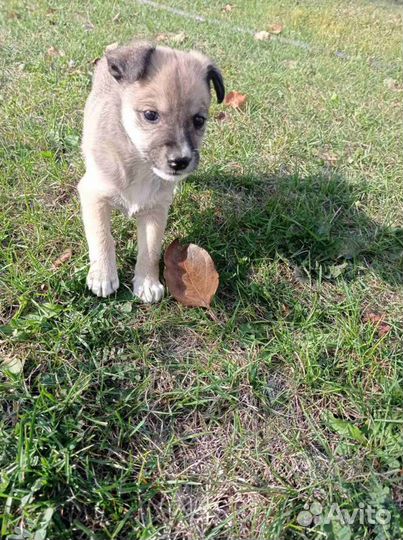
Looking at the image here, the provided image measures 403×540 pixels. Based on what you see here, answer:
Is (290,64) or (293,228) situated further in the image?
(290,64)

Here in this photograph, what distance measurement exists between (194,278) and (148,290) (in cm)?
29

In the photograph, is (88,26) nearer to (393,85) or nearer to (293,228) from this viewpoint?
(393,85)

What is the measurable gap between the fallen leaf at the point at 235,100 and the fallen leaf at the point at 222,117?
17 cm

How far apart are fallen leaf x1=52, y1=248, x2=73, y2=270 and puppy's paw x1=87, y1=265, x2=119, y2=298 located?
278mm

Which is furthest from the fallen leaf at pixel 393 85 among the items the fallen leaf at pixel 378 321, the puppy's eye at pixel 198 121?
the puppy's eye at pixel 198 121

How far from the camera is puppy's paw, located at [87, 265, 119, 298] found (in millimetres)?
2682

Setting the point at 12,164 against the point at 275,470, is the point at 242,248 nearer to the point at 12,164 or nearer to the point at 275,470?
the point at 275,470

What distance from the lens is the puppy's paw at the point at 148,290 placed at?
276 cm

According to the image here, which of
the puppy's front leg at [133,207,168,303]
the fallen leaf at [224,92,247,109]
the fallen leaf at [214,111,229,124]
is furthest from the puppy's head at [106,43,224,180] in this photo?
the fallen leaf at [224,92,247,109]

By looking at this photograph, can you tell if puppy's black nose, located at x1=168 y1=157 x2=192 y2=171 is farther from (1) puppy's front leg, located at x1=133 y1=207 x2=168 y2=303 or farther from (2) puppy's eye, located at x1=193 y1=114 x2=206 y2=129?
(1) puppy's front leg, located at x1=133 y1=207 x2=168 y2=303

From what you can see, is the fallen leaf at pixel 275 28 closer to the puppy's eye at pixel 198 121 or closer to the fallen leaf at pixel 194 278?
the puppy's eye at pixel 198 121

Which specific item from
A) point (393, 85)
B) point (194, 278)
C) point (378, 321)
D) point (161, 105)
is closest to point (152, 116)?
point (161, 105)

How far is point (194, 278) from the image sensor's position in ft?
8.94

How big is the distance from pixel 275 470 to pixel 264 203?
7.03ft
